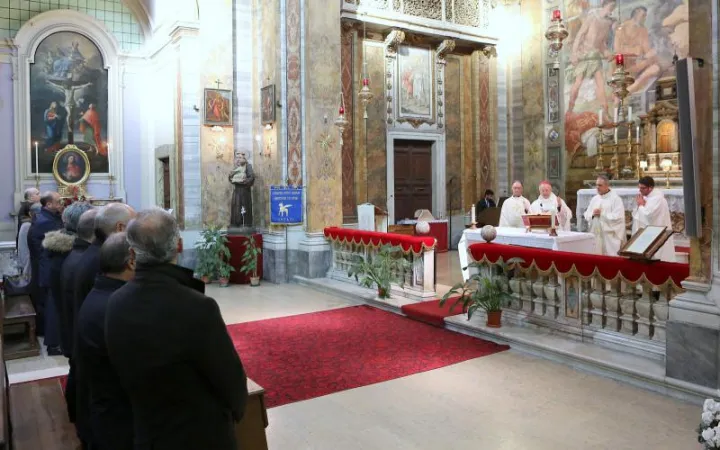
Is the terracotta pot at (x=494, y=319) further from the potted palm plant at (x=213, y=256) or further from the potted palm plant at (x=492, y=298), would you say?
the potted palm plant at (x=213, y=256)

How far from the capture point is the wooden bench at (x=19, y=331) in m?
6.23

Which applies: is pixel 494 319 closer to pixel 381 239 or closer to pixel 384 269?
pixel 384 269

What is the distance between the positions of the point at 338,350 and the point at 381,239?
110 inches

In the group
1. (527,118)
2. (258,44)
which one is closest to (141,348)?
(258,44)

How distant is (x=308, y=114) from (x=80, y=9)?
7033mm

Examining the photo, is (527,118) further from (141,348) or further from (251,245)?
(141,348)

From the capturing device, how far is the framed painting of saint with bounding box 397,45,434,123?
1379cm

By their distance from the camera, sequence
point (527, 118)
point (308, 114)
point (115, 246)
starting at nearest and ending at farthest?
point (115, 246) → point (308, 114) → point (527, 118)

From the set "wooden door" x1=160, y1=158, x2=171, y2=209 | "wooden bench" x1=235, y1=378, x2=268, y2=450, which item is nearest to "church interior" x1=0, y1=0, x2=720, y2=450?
"wooden bench" x1=235, y1=378, x2=268, y2=450

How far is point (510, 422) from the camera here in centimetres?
430

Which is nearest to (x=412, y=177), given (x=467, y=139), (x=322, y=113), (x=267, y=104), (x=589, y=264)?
(x=467, y=139)

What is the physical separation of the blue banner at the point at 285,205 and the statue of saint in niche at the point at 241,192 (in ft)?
3.32

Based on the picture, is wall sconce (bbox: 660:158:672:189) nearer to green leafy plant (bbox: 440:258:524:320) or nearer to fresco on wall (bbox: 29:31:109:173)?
green leafy plant (bbox: 440:258:524:320)

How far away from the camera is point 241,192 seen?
11.1 m
